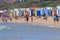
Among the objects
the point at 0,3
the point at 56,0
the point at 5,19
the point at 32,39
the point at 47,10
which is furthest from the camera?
the point at 0,3

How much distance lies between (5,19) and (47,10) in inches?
304

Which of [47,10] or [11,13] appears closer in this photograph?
[47,10]

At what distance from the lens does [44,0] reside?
6462 cm

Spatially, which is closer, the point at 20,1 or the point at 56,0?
the point at 56,0

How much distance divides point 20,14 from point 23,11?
41.7 inches

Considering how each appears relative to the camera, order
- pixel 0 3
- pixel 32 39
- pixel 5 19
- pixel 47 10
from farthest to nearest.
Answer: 1. pixel 0 3
2. pixel 47 10
3. pixel 5 19
4. pixel 32 39

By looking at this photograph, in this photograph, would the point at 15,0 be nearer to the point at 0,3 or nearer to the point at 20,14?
the point at 0,3

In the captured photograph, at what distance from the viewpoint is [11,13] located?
49656 mm

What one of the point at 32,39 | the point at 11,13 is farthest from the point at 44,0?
the point at 32,39

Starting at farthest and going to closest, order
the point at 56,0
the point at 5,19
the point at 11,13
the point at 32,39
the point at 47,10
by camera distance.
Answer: the point at 56,0 < the point at 11,13 < the point at 47,10 < the point at 5,19 < the point at 32,39

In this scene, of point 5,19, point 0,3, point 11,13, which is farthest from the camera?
point 0,3

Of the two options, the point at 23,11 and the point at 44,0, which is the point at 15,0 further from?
the point at 23,11

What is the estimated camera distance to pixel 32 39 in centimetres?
1583

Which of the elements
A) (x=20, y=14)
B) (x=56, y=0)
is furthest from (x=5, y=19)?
(x=56, y=0)
